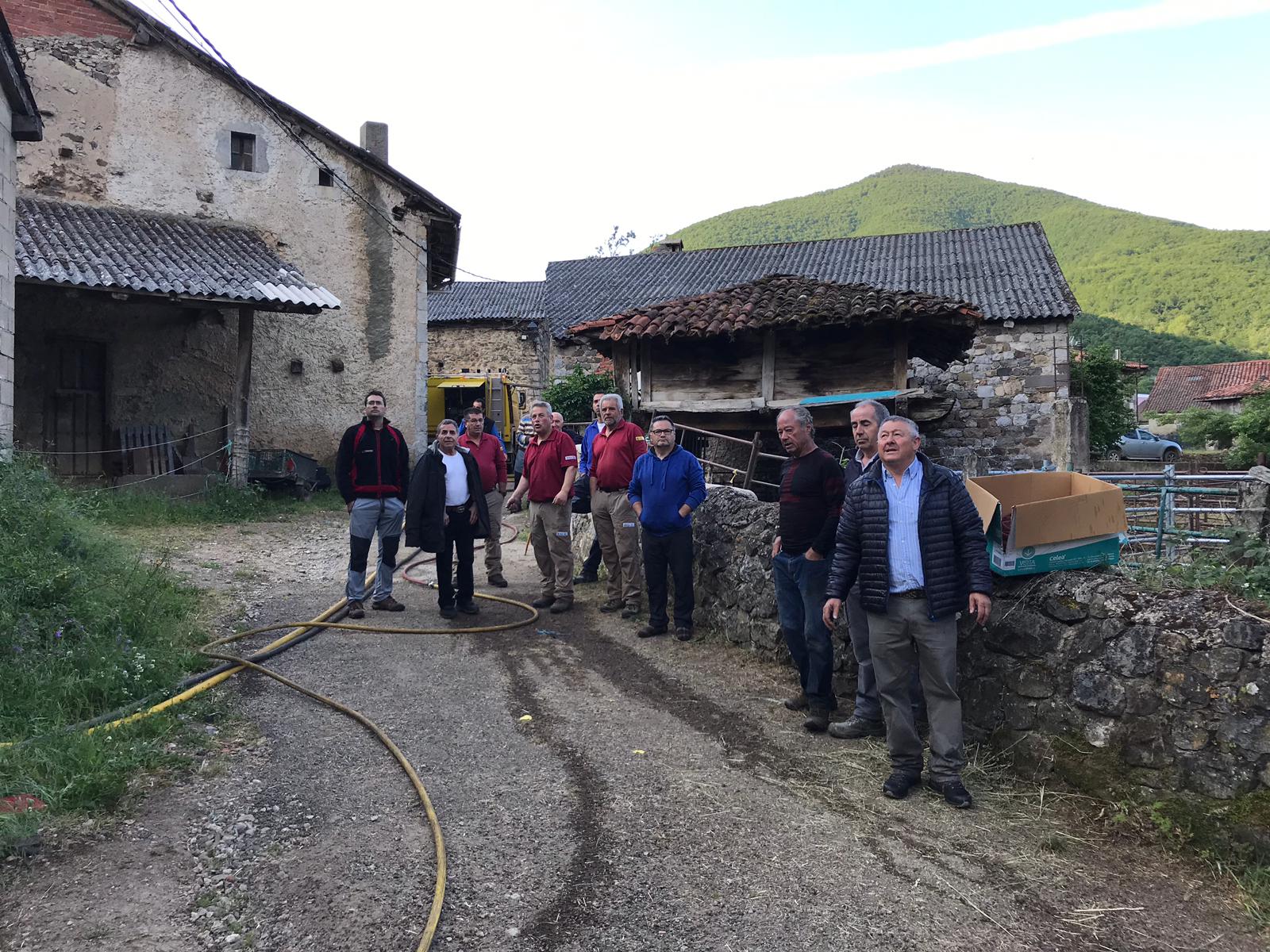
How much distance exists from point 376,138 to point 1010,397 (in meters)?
14.3

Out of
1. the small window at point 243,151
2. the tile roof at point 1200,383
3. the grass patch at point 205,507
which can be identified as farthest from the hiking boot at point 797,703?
the tile roof at point 1200,383

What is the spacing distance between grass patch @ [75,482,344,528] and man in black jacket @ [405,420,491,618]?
5009 mm

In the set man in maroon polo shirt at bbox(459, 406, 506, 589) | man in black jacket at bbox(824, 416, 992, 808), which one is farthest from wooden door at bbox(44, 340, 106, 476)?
man in black jacket at bbox(824, 416, 992, 808)

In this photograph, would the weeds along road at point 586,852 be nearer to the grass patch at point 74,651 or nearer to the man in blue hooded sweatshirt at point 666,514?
the grass patch at point 74,651

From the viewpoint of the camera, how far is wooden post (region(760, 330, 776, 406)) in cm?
1201

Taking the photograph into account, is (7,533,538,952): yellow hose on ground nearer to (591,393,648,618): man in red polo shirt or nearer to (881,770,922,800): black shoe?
(591,393,648,618): man in red polo shirt

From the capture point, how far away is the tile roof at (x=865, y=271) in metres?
20.1

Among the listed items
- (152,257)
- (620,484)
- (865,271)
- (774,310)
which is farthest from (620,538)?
(865,271)

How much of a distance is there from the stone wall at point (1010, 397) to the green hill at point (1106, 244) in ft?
70.4

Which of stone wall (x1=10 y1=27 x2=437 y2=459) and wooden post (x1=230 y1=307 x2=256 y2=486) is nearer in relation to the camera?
wooden post (x1=230 y1=307 x2=256 y2=486)

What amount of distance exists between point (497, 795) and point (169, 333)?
12.8 metres

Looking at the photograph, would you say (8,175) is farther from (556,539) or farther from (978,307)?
(978,307)

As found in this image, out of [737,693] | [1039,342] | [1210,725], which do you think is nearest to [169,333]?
[737,693]

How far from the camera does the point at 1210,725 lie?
3.42 m
